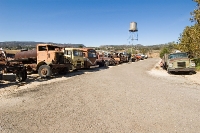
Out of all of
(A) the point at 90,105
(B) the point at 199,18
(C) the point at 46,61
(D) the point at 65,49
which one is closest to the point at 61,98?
(A) the point at 90,105

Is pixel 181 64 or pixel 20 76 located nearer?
pixel 20 76

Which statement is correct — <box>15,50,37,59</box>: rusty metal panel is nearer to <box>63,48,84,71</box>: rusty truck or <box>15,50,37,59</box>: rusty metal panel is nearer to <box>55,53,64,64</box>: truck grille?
<box>55,53,64,64</box>: truck grille

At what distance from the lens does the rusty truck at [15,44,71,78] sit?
14148 mm

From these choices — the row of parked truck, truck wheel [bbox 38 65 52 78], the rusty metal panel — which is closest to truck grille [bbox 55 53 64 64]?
the row of parked truck

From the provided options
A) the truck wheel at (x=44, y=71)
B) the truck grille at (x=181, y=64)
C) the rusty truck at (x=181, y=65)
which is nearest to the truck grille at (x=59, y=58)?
the truck wheel at (x=44, y=71)

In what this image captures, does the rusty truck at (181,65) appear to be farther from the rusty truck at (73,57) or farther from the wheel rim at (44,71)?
the wheel rim at (44,71)

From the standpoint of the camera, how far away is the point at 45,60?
48.7 feet

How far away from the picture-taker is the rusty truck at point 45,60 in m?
14.1

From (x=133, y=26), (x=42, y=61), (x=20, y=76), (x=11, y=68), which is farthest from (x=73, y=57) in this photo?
(x=133, y=26)

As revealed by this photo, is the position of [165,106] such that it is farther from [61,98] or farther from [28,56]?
[28,56]

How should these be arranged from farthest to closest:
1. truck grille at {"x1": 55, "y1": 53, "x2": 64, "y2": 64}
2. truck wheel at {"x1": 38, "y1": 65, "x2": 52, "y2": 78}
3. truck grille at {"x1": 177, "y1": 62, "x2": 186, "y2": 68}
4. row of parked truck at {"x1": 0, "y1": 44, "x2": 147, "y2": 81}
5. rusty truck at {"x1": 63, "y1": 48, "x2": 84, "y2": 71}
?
rusty truck at {"x1": 63, "y1": 48, "x2": 84, "y2": 71}, truck grille at {"x1": 177, "y1": 62, "x2": 186, "y2": 68}, truck grille at {"x1": 55, "y1": 53, "x2": 64, "y2": 64}, truck wheel at {"x1": 38, "y1": 65, "x2": 52, "y2": 78}, row of parked truck at {"x1": 0, "y1": 44, "x2": 147, "y2": 81}

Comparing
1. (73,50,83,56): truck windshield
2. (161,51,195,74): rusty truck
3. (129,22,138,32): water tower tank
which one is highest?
(129,22,138,32): water tower tank

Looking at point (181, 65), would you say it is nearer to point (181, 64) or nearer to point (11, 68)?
point (181, 64)

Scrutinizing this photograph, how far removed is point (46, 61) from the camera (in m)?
14.8
